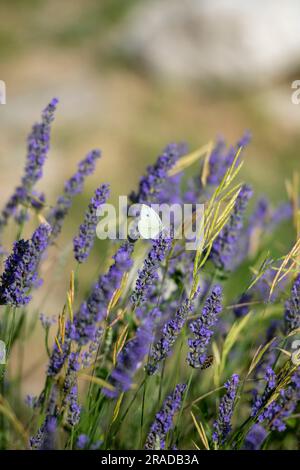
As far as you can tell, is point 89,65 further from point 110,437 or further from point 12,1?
point 110,437

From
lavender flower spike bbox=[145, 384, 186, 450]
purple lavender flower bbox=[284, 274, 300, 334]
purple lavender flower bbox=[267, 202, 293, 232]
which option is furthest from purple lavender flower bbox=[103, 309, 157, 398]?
purple lavender flower bbox=[267, 202, 293, 232]

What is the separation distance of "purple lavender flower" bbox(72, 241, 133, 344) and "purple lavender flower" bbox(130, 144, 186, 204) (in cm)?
40

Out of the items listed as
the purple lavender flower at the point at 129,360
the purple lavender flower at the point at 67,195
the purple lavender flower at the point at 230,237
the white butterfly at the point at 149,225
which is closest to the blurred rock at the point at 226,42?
the purple lavender flower at the point at 67,195

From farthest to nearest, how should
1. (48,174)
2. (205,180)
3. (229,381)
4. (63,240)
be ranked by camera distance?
(48,174), (63,240), (205,180), (229,381)

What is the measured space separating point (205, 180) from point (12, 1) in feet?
27.2

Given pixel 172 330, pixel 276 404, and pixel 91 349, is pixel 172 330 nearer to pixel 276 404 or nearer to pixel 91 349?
pixel 91 349

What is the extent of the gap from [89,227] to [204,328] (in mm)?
397

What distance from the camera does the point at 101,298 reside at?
1.58 metres

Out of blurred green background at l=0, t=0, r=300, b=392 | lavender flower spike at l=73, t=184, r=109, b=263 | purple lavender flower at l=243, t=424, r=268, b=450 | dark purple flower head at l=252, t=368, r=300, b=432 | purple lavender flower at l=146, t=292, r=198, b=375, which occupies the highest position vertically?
blurred green background at l=0, t=0, r=300, b=392

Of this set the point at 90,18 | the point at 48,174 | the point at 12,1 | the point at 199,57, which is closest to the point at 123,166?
the point at 48,174

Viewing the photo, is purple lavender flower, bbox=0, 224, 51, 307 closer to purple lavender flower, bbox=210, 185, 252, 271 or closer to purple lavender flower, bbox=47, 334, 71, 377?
purple lavender flower, bbox=47, 334, 71, 377

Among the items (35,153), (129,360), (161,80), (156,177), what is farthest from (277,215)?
(161,80)

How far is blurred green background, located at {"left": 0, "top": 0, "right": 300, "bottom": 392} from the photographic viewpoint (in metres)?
6.80

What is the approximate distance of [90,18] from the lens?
9.62 metres
